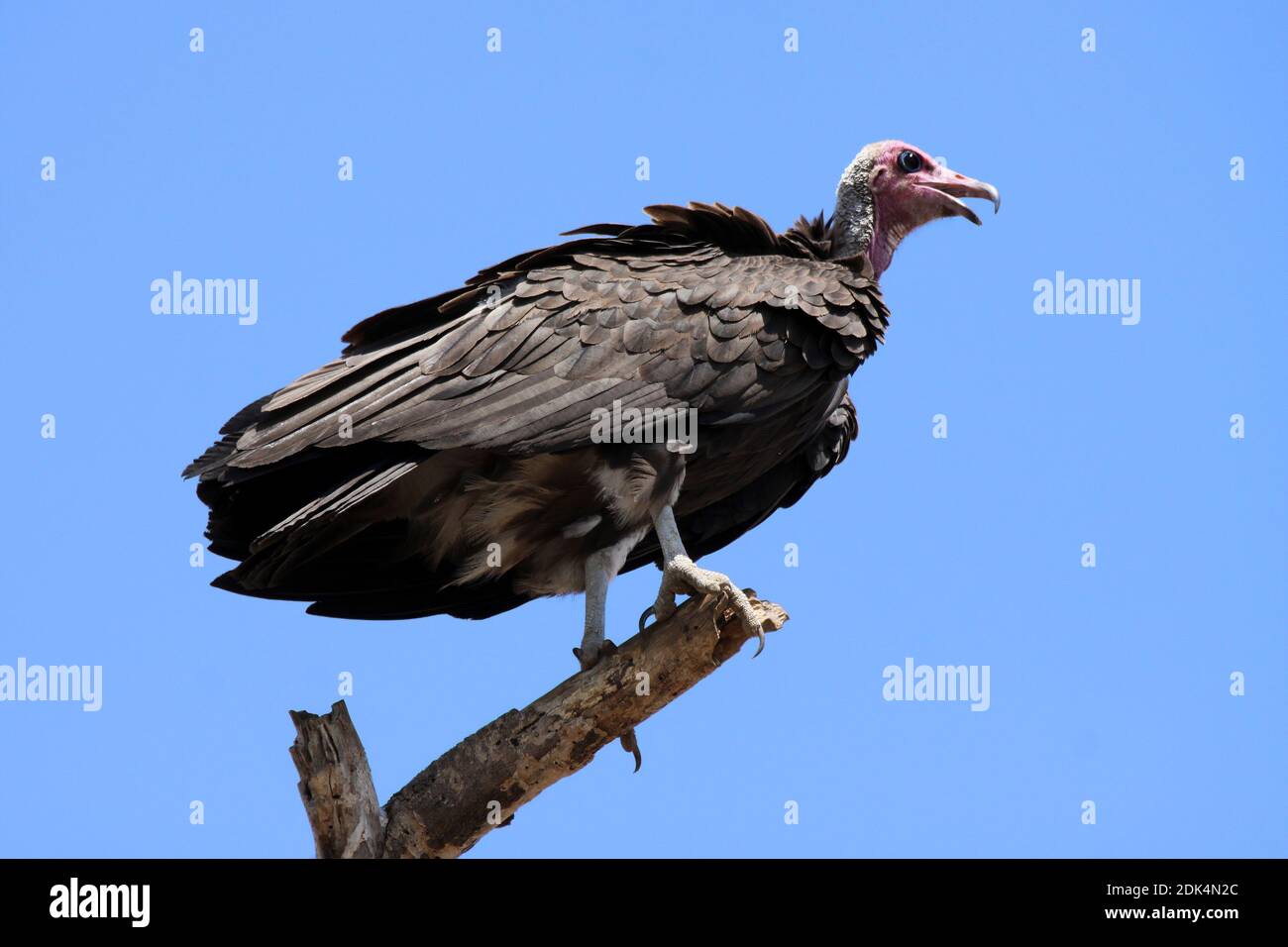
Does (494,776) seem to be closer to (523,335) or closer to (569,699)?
(569,699)

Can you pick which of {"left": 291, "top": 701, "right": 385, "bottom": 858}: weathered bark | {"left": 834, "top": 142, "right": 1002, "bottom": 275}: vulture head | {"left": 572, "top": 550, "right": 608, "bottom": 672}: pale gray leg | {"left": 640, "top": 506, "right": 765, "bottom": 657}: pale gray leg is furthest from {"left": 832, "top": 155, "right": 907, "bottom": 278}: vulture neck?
{"left": 291, "top": 701, "right": 385, "bottom": 858}: weathered bark

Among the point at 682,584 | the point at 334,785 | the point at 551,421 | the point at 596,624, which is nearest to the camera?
the point at 334,785

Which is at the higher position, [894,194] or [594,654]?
[894,194]

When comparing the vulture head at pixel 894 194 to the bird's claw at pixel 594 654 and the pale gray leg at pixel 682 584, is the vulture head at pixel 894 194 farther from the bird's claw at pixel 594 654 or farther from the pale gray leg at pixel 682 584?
the bird's claw at pixel 594 654

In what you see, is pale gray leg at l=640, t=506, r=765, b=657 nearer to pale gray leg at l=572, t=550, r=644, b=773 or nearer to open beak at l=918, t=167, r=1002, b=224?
pale gray leg at l=572, t=550, r=644, b=773

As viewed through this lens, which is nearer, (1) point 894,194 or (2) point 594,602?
(2) point 594,602

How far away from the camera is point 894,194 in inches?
377

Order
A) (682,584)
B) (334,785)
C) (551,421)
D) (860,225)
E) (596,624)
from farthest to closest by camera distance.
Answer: (860,225)
(596,624)
(682,584)
(551,421)
(334,785)

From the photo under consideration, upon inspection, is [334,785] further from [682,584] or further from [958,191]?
[958,191]

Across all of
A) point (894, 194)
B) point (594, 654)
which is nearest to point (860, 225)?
point (894, 194)

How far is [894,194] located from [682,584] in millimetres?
2807

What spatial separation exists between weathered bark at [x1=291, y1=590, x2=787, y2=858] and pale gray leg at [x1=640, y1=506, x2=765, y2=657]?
6 centimetres

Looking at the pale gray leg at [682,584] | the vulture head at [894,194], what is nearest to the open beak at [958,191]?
the vulture head at [894,194]

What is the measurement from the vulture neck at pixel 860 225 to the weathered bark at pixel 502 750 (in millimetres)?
2467
